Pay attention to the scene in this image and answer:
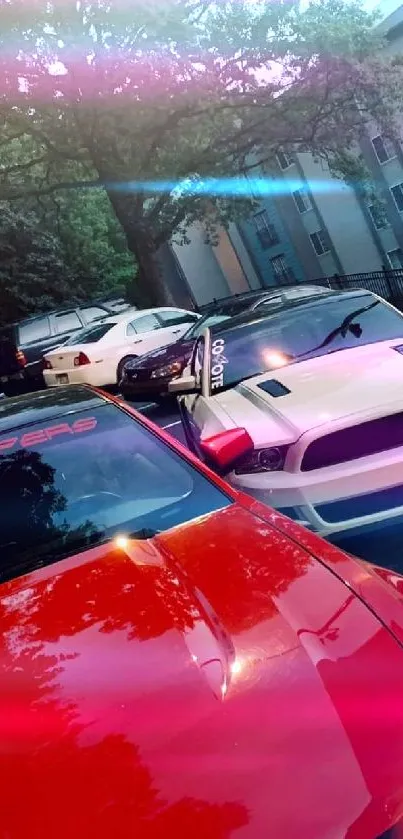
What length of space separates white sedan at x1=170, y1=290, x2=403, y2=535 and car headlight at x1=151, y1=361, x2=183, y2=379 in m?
4.68

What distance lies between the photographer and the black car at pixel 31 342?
1499cm

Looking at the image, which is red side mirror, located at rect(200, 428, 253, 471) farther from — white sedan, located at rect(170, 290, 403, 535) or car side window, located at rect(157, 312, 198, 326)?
car side window, located at rect(157, 312, 198, 326)

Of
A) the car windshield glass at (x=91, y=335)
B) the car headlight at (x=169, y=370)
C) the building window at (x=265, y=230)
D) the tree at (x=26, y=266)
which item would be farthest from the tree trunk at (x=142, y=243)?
the building window at (x=265, y=230)

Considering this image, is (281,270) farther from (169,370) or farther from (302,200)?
(169,370)

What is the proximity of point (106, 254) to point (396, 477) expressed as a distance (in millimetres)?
28822

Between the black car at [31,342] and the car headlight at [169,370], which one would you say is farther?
the black car at [31,342]

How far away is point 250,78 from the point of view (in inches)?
709

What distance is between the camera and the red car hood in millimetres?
1491

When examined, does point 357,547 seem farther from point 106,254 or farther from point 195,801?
point 106,254

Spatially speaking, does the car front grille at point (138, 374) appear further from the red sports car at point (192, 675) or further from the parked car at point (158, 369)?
the red sports car at point (192, 675)

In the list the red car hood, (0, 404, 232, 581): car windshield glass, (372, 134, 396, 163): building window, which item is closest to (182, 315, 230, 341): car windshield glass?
(0, 404, 232, 581): car windshield glass

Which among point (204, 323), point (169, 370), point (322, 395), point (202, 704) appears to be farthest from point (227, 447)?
point (204, 323)

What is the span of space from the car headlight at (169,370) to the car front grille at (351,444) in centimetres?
682

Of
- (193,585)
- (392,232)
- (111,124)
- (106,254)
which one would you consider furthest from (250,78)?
(193,585)
